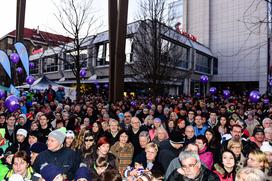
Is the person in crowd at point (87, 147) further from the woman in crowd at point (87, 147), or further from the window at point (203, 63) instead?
the window at point (203, 63)

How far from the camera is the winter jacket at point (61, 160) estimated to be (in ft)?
16.0

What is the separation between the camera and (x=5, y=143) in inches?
275

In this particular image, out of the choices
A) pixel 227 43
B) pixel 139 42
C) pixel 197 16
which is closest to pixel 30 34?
pixel 197 16

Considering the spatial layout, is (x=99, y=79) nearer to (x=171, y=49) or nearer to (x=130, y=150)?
(x=171, y=49)

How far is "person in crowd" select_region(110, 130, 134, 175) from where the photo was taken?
6.18m

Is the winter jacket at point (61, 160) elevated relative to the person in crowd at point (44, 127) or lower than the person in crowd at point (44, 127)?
lower

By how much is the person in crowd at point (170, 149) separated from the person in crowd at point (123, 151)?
27.4 inches

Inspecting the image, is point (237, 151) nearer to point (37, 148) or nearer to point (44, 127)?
point (37, 148)

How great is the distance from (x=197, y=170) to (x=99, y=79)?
32.8 m

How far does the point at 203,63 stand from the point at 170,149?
39.5 metres

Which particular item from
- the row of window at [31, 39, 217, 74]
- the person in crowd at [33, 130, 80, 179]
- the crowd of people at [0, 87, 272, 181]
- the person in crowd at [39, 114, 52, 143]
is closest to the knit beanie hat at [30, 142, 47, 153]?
the crowd of people at [0, 87, 272, 181]

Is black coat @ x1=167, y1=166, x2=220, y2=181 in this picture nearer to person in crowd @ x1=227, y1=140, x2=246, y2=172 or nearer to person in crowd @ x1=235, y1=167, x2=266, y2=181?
person in crowd @ x1=235, y1=167, x2=266, y2=181

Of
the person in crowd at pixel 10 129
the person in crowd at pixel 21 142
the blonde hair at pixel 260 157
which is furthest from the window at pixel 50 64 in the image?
the blonde hair at pixel 260 157

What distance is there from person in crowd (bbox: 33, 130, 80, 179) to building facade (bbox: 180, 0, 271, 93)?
4111 cm
